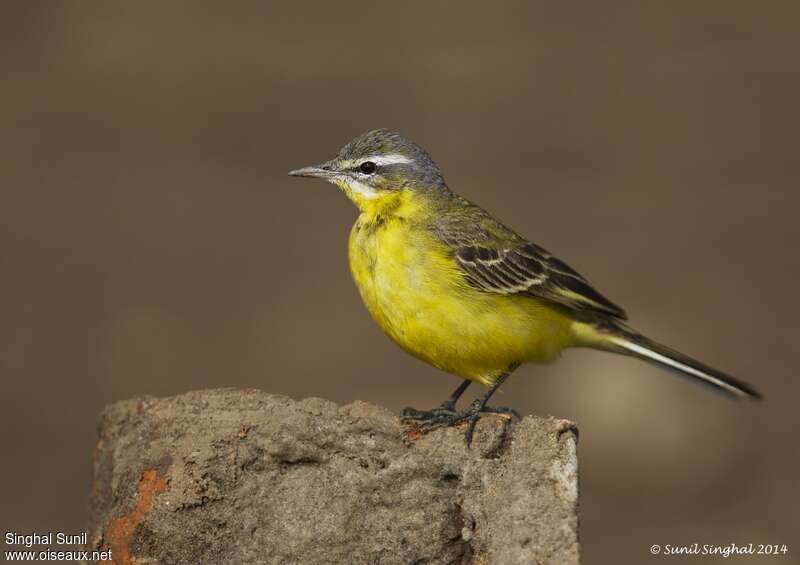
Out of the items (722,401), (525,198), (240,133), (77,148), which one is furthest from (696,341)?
(77,148)

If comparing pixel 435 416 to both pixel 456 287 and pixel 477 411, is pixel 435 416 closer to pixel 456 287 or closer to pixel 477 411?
pixel 477 411

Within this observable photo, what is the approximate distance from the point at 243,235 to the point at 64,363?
4.15 metres

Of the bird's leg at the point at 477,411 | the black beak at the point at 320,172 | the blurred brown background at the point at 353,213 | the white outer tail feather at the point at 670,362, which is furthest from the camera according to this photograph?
the blurred brown background at the point at 353,213

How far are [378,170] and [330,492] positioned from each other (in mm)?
3178

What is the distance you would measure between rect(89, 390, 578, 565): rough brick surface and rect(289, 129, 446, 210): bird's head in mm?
2578

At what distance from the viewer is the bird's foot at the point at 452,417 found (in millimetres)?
7902

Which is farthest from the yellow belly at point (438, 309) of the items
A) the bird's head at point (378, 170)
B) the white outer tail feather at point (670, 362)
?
the white outer tail feather at point (670, 362)

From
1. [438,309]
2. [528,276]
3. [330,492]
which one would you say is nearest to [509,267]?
[528,276]

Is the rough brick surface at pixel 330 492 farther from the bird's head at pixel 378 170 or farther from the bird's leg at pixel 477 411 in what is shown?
the bird's head at pixel 378 170

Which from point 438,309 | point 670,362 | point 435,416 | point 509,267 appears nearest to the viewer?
point 435,416

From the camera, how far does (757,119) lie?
25625 mm

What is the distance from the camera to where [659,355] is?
9.96 meters

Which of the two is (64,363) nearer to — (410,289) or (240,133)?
(240,133)

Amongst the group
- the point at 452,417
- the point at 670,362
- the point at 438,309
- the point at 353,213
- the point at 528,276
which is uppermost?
the point at 353,213
